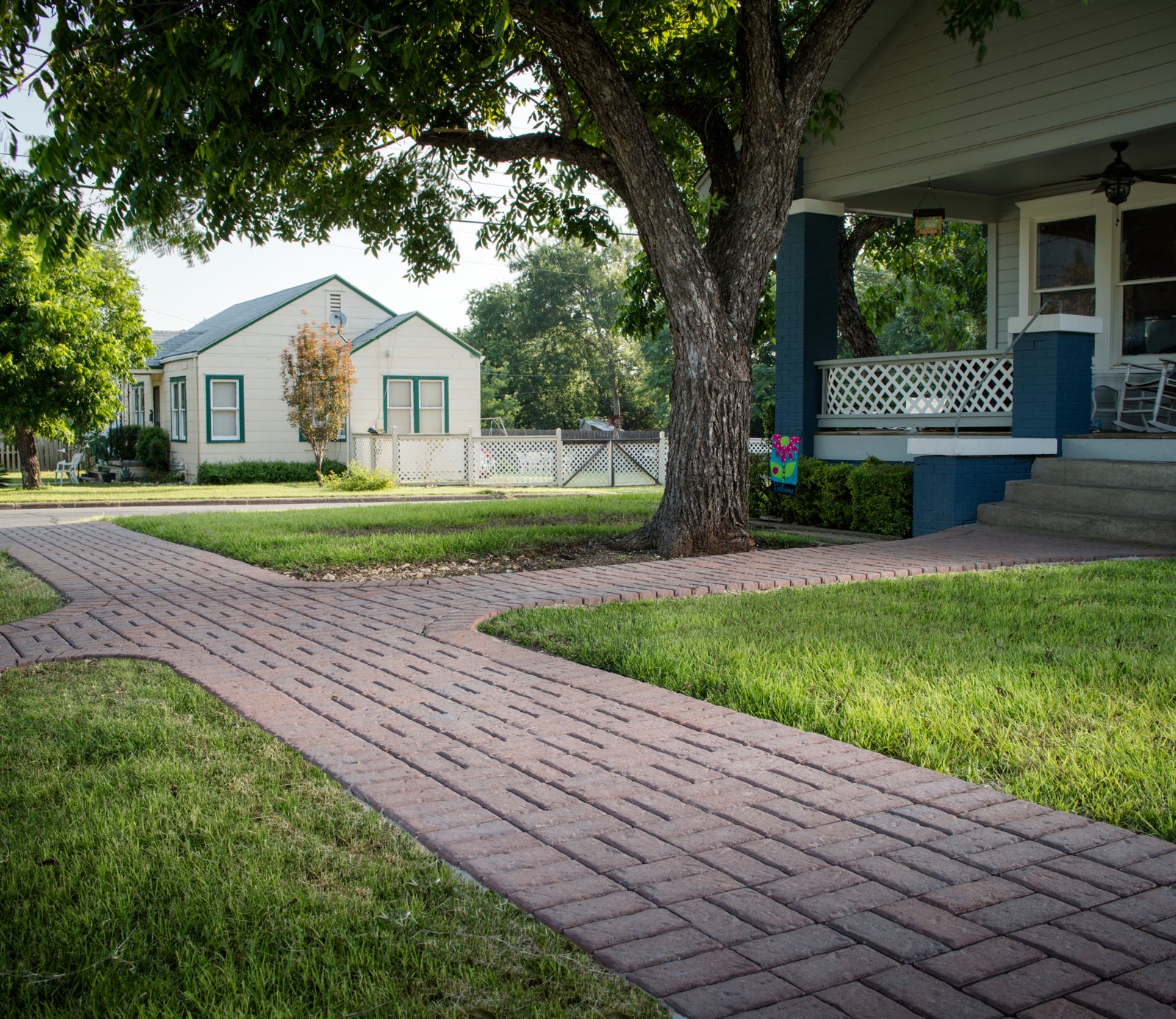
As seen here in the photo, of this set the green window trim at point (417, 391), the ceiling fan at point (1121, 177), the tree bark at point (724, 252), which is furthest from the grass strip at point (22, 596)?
the green window trim at point (417, 391)

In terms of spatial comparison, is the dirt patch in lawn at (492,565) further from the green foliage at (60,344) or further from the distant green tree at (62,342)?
the green foliage at (60,344)

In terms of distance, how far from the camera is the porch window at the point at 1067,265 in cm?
1300

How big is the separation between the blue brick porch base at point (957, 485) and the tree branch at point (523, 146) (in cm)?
424

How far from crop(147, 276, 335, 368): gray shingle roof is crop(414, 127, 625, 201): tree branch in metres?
18.6

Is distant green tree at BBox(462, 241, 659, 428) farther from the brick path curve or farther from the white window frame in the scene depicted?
the brick path curve

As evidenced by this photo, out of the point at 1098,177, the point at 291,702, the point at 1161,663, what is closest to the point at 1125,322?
the point at 1098,177

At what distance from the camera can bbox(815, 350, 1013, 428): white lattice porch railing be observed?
1122 cm

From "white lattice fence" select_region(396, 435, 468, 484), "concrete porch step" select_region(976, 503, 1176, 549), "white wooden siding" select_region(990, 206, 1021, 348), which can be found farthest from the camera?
"white lattice fence" select_region(396, 435, 468, 484)

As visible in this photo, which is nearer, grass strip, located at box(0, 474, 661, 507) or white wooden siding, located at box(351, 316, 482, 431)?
→ grass strip, located at box(0, 474, 661, 507)

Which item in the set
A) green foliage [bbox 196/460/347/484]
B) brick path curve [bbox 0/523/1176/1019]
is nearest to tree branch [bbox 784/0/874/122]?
brick path curve [bbox 0/523/1176/1019]

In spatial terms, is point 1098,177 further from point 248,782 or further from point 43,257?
point 248,782

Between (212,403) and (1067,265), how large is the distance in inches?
853

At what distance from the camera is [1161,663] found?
4.79 meters

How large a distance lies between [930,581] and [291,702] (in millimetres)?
4584
